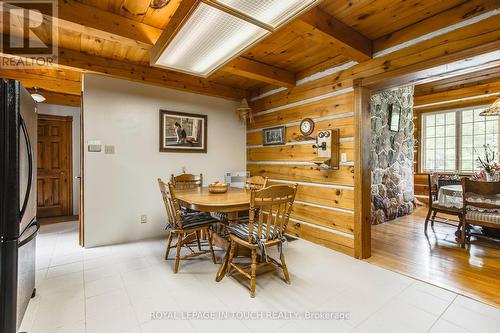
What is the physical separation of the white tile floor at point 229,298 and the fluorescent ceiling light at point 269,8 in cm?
220

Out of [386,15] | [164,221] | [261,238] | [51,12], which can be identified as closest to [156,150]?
[164,221]

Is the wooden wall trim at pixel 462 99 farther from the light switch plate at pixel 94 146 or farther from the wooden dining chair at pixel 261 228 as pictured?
the light switch plate at pixel 94 146

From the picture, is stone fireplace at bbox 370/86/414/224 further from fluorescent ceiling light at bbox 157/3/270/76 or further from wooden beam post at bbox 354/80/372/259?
fluorescent ceiling light at bbox 157/3/270/76

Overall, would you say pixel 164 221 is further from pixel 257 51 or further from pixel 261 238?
A: pixel 257 51

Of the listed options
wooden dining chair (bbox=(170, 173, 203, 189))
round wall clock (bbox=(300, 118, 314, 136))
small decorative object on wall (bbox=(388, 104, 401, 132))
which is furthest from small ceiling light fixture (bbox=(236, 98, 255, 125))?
small decorative object on wall (bbox=(388, 104, 401, 132))

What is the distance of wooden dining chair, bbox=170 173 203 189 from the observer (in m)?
3.54

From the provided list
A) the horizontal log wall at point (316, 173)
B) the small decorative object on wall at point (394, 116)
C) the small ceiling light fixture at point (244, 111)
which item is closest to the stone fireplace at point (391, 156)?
the small decorative object on wall at point (394, 116)

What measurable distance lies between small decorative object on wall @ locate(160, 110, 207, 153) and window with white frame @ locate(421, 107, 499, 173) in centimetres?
579

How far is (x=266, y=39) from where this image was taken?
270cm

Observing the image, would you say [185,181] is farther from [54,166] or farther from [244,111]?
[54,166]

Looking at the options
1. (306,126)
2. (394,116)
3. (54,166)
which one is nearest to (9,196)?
(306,126)

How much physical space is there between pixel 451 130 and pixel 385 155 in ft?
8.81

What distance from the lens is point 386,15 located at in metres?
2.31

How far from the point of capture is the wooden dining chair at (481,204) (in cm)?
292
